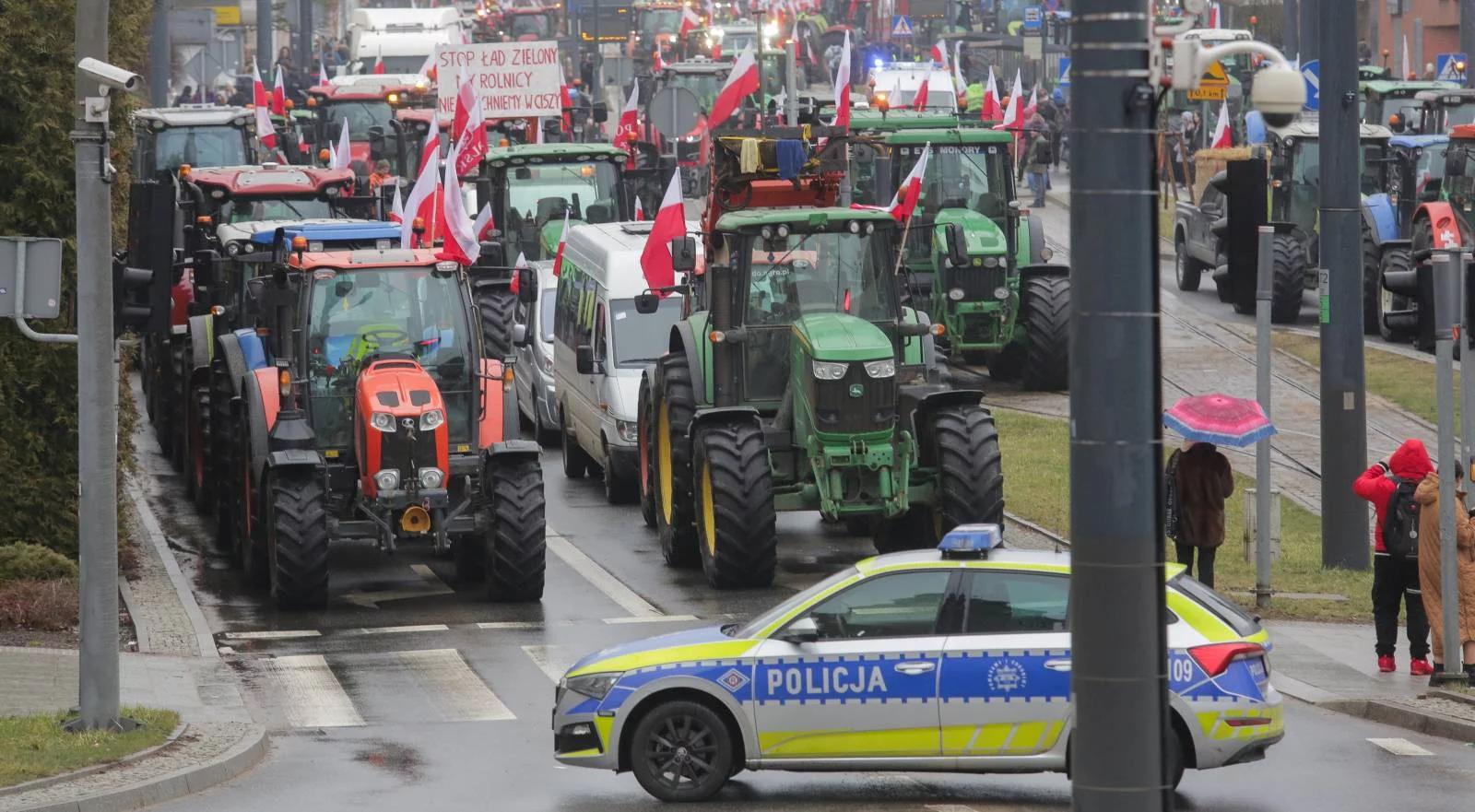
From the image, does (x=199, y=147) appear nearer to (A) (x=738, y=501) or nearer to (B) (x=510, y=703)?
(A) (x=738, y=501)

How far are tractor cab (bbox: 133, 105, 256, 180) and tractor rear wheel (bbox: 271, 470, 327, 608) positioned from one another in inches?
656

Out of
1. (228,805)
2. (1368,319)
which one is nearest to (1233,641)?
(228,805)

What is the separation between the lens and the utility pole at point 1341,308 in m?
19.5

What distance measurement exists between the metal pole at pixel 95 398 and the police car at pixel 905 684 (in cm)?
306

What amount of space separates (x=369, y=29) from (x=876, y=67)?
1741 centimetres

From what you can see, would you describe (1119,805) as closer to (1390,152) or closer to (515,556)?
(515,556)

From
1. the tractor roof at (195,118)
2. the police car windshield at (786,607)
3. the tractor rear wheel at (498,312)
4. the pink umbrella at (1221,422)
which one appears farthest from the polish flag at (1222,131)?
the police car windshield at (786,607)

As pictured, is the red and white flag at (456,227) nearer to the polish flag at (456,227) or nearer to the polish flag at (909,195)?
the polish flag at (456,227)

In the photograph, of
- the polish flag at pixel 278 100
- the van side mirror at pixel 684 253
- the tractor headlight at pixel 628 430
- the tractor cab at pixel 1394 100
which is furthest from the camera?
the polish flag at pixel 278 100

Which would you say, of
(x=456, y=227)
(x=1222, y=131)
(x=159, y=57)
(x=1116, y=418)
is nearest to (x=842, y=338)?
(x=456, y=227)

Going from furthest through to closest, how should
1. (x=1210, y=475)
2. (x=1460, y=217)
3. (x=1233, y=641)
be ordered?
(x=1460, y=217) < (x=1210, y=475) < (x=1233, y=641)

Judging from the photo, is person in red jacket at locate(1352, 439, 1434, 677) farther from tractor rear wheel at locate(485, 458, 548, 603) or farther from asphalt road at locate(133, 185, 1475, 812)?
tractor rear wheel at locate(485, 458, 548, 603)

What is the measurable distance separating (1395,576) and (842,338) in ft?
15.7

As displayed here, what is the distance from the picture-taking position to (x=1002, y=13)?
81.9m
